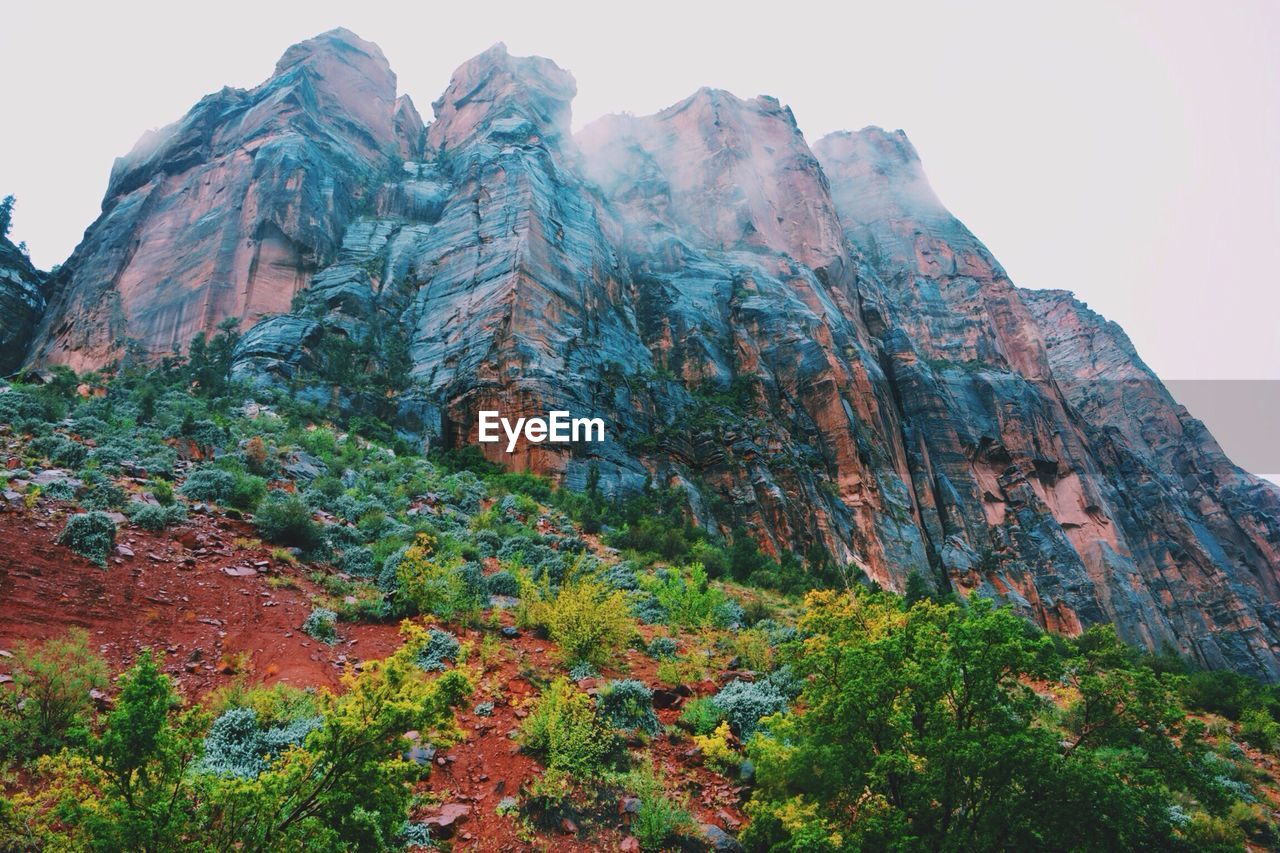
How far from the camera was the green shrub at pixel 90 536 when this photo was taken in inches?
408

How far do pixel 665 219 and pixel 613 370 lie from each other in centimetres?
2849

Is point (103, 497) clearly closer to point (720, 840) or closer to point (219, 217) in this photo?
point (720, 840)

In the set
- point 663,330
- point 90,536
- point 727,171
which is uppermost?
point 727,171

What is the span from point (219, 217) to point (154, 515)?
40.1 m

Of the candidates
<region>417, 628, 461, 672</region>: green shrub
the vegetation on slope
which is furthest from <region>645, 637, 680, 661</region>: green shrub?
<region>417, 628, 461, 672</region>: green shrub

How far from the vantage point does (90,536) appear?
34.6 feet

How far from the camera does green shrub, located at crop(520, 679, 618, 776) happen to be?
27.4ft

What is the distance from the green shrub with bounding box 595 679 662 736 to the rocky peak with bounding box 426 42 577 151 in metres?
51.7

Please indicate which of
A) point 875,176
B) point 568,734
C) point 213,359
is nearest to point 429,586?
point 568,734

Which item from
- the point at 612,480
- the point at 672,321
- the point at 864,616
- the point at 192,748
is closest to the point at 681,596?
the point at 864,616

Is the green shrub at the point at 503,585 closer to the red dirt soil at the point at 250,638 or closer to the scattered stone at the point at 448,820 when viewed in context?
the red dirt soil at the point at 250,638

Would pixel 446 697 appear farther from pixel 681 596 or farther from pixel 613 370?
pixel 613 370

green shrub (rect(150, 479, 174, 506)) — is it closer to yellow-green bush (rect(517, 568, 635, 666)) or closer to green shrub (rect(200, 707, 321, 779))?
green shrub (rect(200, 707, 321, 779))

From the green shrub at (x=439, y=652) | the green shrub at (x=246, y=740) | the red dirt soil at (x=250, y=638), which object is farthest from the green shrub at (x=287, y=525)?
the green shrub at (x=246, y=740)
